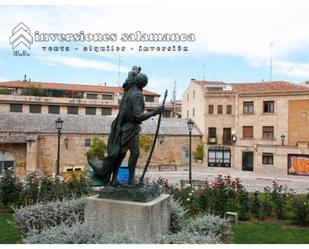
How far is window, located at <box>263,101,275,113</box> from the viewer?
3159cm

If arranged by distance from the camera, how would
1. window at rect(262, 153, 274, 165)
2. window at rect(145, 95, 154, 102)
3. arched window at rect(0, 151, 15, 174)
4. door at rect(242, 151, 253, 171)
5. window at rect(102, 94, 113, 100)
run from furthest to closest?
window at rect(145, 95, 154, 102)
window at rect(102, 94, 113, 100)
door at rect(242, 151, 253, 171)
window at rect(262, 153, 274, 165)
arched window at rect(0, 151, 15, 174)

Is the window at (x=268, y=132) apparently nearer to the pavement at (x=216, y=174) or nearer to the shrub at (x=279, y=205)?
the pavement at (x=216, y=174)

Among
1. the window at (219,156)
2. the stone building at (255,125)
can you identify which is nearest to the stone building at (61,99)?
the stone building at (255,125)

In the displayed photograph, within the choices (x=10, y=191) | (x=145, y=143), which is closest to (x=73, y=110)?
(x=145, y=143)

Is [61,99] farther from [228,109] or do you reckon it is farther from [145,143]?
[228,109]

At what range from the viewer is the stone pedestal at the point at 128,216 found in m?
6.51

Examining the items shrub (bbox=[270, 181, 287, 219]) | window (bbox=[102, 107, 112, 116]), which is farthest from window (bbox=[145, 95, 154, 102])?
shrub (bbox=[270, 181, 287, 219])

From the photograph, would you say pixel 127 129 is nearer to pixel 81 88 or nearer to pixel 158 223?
pixel 158 223

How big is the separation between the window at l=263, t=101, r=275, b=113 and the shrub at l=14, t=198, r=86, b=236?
87.7ft

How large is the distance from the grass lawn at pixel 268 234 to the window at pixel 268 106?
876 inches

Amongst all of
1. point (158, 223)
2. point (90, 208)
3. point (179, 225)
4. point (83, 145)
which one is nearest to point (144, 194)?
point (158, 223)

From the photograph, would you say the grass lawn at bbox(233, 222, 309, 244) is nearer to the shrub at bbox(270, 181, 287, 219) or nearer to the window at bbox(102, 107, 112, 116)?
the shrub at bbox(270, 181, 287, 219)

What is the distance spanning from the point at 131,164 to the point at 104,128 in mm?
25256

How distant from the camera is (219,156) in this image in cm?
3419
